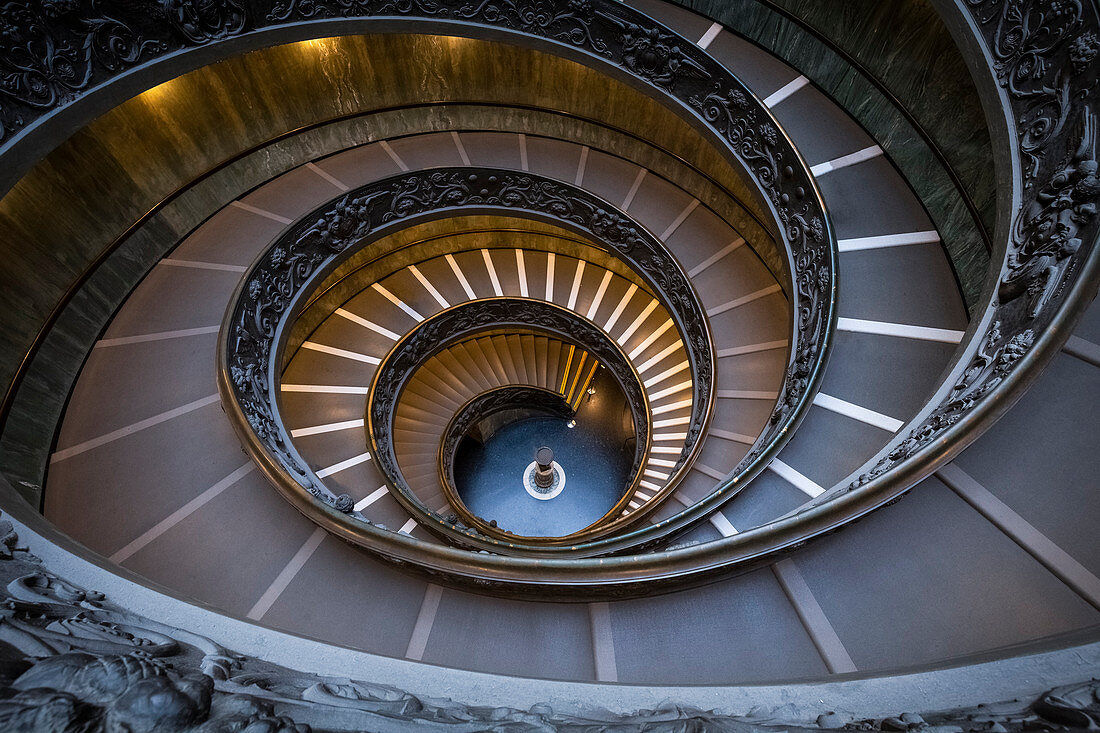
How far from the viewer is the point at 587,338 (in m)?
8.67

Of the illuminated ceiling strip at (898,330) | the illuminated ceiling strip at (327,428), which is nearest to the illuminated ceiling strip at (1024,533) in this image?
the illuminated ceiling strip at (898,330)

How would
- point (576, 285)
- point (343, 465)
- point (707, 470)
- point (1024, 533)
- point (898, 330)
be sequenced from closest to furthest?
1. point (1024, 533)
2. point (898, 330)
3. point (707, 470)
4. point (343, 465)
5. point (576, 285)

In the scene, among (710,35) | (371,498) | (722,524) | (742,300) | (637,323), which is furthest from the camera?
(637,323)

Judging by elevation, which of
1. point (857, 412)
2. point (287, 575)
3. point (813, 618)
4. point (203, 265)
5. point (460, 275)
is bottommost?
point (287, 575)

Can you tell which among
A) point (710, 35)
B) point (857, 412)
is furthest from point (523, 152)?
point (857, 412)

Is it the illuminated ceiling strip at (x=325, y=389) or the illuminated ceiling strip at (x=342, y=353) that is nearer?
the illuminated ceiling strip at (x=325, y=389)

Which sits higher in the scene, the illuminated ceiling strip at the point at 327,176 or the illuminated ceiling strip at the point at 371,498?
the illuminated ceiling strip at the point at 327,176

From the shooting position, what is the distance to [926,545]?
211 centimetres

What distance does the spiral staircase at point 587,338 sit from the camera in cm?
199

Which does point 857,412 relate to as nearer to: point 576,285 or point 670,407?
point 670,407

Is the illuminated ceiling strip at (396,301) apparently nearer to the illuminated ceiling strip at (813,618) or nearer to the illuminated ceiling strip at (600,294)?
the illuminated ceiling strip at (600,294)

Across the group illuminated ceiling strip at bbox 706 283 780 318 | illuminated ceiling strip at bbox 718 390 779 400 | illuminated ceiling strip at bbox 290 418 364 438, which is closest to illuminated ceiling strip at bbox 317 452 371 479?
illuminated ceiling strip at bbox 290 418 364 438

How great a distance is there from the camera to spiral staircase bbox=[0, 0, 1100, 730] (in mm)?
1994

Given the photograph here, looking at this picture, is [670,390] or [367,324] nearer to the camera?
[367,324]
